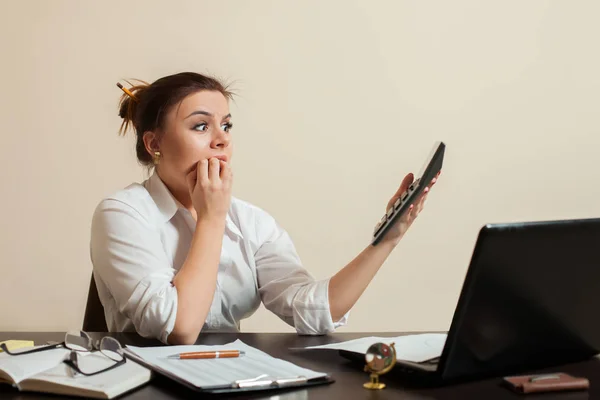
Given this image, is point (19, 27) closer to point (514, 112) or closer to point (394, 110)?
point (394, 110)

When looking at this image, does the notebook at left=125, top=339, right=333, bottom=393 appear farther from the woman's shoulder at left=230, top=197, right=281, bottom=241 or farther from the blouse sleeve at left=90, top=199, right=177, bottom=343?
the woman's shoulder at left=230, top=197, right=281, bottom=241

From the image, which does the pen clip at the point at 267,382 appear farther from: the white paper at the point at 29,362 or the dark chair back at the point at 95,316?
the dark chair back at the point at 95,316

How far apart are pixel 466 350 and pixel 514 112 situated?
2268 mm

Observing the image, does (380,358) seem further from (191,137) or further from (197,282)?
(191,137)

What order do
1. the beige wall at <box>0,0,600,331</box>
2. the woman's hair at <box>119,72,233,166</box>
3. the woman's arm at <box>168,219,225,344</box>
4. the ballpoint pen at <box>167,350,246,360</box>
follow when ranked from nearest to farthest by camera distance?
the ballpoint pen at <box>167,350,246,360</box> → the woman's arm at <box>168,219,225,344</box> → the woman's hair at <box>119,72,233,166</box> → the beige wall at <box>0,0,600,331</box>

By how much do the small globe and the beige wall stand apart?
195 cm

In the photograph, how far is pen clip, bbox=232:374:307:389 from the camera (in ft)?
3.15

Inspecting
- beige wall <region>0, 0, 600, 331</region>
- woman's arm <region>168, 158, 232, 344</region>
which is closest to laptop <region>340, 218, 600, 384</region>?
woman's arm <region>168, 158, 232, 344</region>

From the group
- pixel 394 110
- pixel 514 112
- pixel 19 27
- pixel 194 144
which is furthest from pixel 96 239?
pixel 514 112

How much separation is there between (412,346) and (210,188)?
0.62m

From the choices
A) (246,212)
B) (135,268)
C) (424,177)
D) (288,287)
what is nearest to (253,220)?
(246,212)

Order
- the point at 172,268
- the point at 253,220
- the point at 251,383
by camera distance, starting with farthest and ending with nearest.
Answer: the point at 253,220 < the point at 172,268 < the point at 251,383

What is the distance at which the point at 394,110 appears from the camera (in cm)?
300

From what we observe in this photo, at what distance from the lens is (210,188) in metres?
1.63
